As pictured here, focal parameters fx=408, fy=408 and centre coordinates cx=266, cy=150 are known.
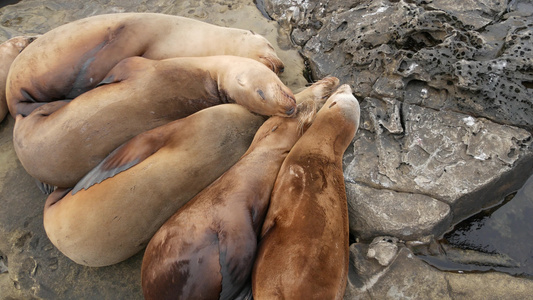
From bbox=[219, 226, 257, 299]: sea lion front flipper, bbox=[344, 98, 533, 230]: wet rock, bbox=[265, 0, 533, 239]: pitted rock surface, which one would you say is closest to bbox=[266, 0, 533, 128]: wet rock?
bbox=[265, 0, 533, 239]: pitted rock surface

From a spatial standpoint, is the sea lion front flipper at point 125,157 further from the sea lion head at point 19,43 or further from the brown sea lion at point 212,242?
the sea lion head at point 19,43

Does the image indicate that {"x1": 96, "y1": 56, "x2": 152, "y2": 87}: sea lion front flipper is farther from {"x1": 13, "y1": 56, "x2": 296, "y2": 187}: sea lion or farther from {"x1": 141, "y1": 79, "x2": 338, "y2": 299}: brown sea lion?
{"x1": 141, "y1": 79, "x2": 338, "y2": 299}: brown sea lion

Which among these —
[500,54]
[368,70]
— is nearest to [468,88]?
[500,54]

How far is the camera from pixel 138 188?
3.04 metres

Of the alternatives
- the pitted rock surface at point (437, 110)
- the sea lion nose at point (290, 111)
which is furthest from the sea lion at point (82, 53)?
the pitted rock surface at point (437, 110)

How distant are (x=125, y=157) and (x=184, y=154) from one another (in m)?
0.49

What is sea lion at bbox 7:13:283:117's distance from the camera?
3.75 metres

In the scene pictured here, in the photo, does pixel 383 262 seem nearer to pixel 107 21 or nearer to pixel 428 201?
pixel 428 201

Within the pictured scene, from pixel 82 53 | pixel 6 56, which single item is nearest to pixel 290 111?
pixel 82 53

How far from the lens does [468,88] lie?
3.37 metres

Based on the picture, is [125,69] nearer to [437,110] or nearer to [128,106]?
[128,106]

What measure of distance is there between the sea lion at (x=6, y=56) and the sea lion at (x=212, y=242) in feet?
8.31

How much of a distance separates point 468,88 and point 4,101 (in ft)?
14.5

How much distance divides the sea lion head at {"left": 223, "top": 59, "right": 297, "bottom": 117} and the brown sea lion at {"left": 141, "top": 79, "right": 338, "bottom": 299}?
0.63 m
